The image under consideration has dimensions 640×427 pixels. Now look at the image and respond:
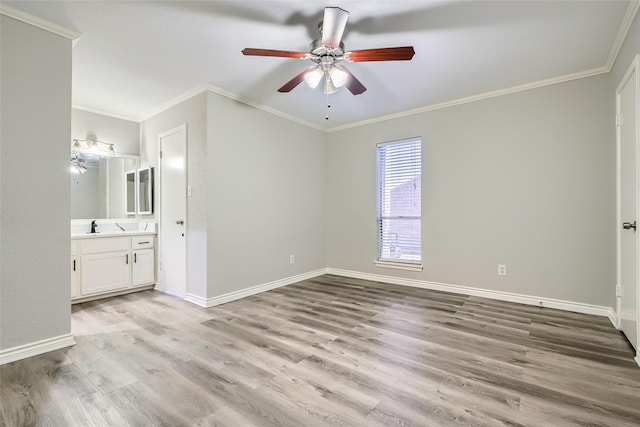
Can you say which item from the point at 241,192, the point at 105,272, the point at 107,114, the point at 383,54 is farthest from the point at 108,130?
the point at 383,54

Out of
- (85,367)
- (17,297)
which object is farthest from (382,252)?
(17,297)

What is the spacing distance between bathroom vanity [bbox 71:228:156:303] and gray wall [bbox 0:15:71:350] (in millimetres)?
1256

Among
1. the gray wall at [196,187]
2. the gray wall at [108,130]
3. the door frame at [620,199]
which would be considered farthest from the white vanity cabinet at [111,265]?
the door frame at [620,199]

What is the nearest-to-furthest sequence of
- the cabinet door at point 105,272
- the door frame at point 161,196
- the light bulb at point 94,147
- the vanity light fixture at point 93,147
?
the cabinet door at point 105,272 → the door frame at point 161,196 → the vanity light fixture at point 93,147 → the light bulb at point 94,147

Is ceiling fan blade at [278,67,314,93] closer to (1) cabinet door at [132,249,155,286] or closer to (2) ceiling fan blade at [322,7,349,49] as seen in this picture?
(2) ceiling fan blade at [322,7,349,49]

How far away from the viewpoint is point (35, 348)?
213 centimetres

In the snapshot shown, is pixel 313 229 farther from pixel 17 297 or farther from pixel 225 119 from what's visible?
pixel 17 297

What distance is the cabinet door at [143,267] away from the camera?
3816 mm

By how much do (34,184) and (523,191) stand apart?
15.1 ft

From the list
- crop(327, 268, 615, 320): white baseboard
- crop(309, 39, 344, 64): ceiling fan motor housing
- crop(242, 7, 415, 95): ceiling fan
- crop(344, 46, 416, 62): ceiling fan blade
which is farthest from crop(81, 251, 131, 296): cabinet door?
crop(344, 46, 416, 62): ceiling fan blade

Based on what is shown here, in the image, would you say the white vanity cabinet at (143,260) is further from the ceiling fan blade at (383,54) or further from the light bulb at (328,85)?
the ceiling fan blade at (383,54)

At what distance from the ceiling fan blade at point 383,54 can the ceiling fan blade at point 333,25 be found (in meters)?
0.15

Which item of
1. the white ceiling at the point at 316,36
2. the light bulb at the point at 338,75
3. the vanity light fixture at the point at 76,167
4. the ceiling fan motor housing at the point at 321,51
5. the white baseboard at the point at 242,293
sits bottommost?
the white baseboard at the point at 242,293

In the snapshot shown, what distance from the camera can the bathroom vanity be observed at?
131 inches
